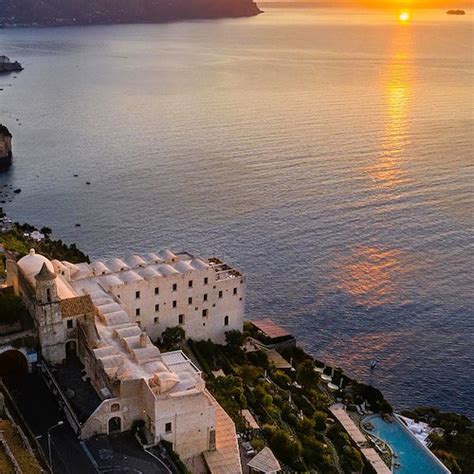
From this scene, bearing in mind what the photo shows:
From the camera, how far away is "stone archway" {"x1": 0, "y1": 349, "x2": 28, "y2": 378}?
57.0 metres

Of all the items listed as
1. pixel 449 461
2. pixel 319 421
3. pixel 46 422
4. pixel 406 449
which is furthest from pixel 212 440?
pixel 449 461

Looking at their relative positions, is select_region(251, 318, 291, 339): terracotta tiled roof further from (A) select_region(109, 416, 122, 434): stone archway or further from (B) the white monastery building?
(A) select_region(109, 416, 122, 434): stone archway

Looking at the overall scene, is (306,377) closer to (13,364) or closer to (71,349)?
(71,349)

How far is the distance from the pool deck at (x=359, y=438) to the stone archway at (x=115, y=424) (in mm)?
20781

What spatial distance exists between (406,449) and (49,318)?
105 feet

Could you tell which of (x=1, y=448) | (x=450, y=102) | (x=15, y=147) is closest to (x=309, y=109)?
(x=450, y=102)

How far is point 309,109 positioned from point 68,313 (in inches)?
5340

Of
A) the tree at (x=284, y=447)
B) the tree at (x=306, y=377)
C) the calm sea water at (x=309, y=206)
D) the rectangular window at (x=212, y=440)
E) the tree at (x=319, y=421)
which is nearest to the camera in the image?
the rectangular window at (x=212, y=440)

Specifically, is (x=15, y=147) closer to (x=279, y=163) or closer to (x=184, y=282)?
(x=279, y=163)

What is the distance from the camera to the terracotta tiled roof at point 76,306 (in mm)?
57750

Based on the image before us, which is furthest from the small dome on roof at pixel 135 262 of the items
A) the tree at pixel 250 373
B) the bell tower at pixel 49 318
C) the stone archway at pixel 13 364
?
the stone archway at pixel 13 364

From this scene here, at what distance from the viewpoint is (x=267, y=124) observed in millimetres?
164375

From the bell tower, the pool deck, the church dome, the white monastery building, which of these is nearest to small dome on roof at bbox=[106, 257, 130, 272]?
the white monastery building

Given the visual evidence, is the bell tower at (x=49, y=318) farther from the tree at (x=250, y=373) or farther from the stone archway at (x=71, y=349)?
the tree at (x=250, y=373)
